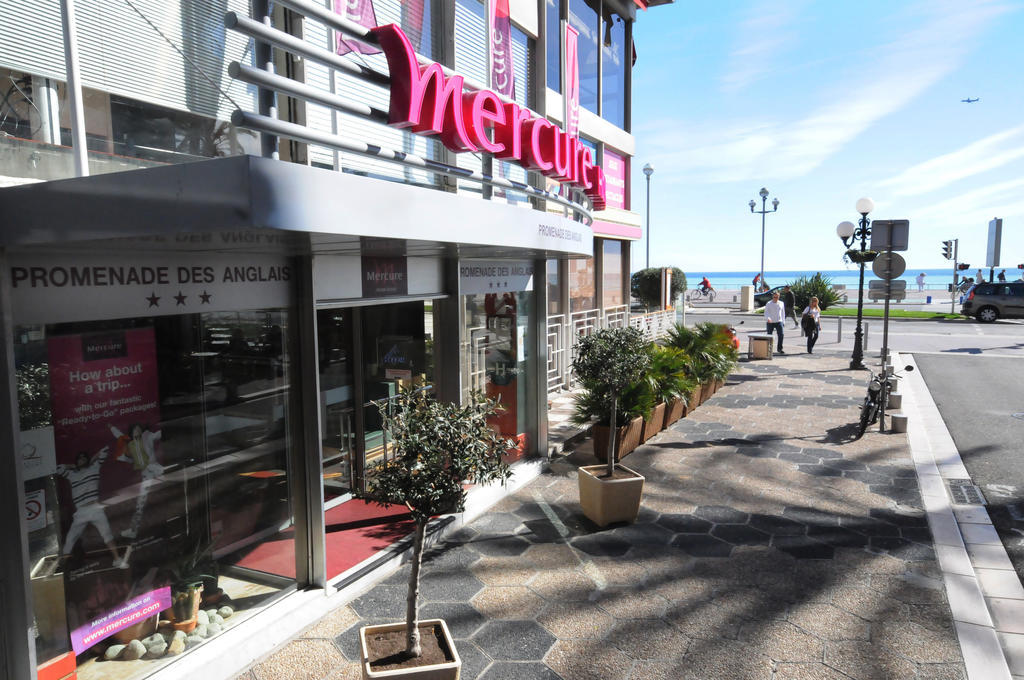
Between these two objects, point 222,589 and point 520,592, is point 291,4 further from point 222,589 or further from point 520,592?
point 520,592

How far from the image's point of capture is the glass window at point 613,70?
16.2m

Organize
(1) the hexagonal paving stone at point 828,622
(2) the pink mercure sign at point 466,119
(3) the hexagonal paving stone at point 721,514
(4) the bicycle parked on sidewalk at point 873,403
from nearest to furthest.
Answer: (2) the pink mercure sign at point 466,119 < (1) the hexagonal paving stone at point 828,622 < (3) the hexagonal paving stone at point 721,514 < (4) the bicycle parked on sidewalk at point 873,403

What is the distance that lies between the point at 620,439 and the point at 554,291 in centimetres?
609

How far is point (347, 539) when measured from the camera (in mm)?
6461

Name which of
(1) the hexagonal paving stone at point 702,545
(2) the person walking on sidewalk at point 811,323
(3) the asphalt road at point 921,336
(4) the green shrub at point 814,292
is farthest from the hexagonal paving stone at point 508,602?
(4) the green shrub at point 814,292

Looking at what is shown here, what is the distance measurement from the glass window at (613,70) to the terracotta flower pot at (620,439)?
9.21 meters

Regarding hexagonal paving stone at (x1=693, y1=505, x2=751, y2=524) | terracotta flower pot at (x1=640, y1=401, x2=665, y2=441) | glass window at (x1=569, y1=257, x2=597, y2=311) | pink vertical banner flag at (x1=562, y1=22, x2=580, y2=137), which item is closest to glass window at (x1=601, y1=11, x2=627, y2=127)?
glass window at (x1=569, y1=257, x2=597, y2=311)

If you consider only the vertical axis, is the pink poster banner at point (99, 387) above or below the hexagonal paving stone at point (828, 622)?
above

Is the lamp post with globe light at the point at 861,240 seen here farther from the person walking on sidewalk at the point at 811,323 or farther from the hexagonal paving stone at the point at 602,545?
the hexagonal paving stone at the point at 602,545

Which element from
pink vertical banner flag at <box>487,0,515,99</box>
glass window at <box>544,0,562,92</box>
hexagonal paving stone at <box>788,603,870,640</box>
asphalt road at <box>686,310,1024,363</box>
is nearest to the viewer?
hexagonal paving stone at <box>788,603,870,640</box>

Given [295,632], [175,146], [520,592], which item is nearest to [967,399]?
[520,592]

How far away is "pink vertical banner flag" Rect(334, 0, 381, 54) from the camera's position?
586 centimetres

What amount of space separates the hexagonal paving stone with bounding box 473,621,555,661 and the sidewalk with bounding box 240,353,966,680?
0.5 inches

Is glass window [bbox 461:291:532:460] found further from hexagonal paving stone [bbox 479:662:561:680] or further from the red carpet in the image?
hexagonal paving stone [bbox 479:662:561:680]
